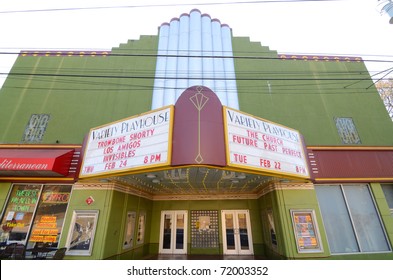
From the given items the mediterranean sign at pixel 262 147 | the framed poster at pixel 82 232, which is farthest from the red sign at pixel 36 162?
the mediterranean sign at pixel 262 147

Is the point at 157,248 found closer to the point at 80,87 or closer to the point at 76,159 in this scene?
the point at 76,159

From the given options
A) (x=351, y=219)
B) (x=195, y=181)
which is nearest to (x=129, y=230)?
(x=195, y=181)

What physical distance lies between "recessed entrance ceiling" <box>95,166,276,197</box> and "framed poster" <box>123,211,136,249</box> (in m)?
1.33

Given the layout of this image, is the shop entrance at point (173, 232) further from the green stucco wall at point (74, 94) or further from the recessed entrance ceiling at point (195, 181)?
the green stucco wall at point (74, 94)

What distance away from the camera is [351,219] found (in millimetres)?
9180

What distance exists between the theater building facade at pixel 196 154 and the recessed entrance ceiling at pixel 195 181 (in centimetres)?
10

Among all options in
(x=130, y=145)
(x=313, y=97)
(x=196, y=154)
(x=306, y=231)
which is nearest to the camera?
(x=196, y=154)

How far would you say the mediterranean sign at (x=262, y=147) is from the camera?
6.40 metres

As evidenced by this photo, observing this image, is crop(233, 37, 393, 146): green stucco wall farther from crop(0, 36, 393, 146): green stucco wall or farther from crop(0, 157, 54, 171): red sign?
crop(0, 157, 54, 171): red sign

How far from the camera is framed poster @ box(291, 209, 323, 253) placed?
848 centimetres

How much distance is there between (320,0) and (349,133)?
24.2ft

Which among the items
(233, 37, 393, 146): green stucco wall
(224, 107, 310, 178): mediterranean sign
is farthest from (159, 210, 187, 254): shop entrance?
(233, 37, 393, 146): green stucco wall

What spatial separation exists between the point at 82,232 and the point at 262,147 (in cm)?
835

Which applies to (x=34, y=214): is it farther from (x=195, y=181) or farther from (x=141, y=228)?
(x=195, y=181)
